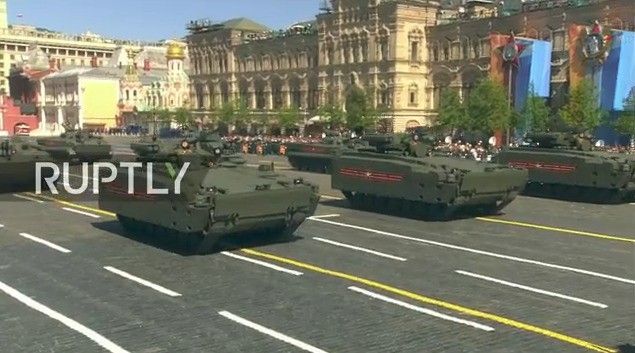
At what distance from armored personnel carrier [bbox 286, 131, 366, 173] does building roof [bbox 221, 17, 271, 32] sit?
149ft

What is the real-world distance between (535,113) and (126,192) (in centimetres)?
3362

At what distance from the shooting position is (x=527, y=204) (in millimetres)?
23578

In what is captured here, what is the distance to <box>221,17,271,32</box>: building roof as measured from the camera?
266 feet

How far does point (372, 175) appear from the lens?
68.2 ft

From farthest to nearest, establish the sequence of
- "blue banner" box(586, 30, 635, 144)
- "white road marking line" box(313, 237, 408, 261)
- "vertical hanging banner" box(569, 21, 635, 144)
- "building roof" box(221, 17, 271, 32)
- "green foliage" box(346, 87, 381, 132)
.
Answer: "building roof" box(221, 17, 271, 32) → "green foliage" box(346, 87, 381, 132) → "vertical hanging banner" box(569, 21, 635, 144) → "blue banner" box(586, 30, 635, 144) → "white road marking line" box(313, 237, 408, 261)

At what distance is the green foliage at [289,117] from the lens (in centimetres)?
6775

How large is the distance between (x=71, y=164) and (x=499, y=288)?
29278mm

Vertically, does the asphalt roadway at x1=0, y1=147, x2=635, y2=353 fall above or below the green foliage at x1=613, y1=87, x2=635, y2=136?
below

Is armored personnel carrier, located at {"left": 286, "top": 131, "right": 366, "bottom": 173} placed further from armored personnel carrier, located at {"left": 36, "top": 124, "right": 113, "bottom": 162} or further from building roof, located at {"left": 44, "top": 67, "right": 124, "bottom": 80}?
building roof, located at {"left": 44, "top": 67, "right": 124, "bottom": 80}

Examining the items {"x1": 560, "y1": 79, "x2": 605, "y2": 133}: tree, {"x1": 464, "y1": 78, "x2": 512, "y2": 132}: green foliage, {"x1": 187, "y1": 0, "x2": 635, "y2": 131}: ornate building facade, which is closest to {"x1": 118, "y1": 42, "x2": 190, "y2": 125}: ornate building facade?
{"x1": 187, "y1": 0, "x2": 635, "y2": 131}: ornate building facade

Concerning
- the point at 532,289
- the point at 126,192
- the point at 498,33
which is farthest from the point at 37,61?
the point at 532,289

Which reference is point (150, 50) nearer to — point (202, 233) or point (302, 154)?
point (302, 154)

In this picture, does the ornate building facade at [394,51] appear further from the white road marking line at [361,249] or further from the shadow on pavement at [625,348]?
the shadow on pavement at [625,348]

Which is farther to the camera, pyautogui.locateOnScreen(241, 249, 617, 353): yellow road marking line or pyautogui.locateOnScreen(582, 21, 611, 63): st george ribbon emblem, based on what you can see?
pyautogui.locateOnScreen(582, 21, 611, 63): st george ribbon emblem
